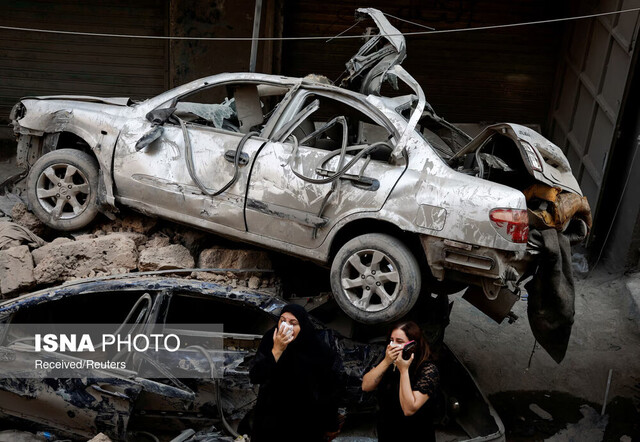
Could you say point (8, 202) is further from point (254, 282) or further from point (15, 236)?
point (254, 282)

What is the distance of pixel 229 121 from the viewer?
7.07m

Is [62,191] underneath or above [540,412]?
above

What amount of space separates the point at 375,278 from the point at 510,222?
1080 mm

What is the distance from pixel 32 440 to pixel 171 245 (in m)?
1.85

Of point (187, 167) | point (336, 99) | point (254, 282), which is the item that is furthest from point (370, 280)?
point (187, 167)

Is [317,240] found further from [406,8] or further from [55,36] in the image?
[55,36]

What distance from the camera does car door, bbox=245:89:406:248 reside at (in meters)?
5.64

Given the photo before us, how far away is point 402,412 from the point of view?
4.42 meters

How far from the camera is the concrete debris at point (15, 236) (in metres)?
6.22

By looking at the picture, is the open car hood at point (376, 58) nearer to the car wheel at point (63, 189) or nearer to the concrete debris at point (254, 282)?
the concrete debris at point (254, 282)

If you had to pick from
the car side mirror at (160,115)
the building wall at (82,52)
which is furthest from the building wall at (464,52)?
the car side mirror at (160,115)

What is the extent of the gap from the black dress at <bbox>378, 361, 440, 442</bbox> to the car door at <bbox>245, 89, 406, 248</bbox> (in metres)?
1.55

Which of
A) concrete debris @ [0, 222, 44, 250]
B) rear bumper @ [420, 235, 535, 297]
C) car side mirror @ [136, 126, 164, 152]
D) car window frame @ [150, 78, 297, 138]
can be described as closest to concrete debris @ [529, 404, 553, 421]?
rear bumper @ [420, 235, 535, 297]

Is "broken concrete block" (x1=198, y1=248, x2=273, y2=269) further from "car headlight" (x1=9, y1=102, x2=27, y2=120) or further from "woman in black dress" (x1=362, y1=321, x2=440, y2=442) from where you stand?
"car headlight" (x1=9, y1=102, x2=27, y2=120)
